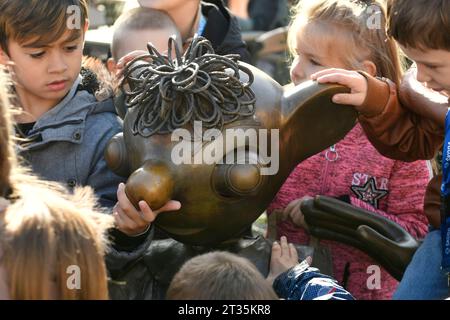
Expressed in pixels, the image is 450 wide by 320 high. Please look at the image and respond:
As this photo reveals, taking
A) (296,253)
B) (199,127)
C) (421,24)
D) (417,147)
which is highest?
(421,24)

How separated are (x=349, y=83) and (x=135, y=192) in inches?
20.1

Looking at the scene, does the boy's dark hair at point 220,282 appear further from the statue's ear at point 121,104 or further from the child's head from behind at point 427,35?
the child's head from behind at point 427,35

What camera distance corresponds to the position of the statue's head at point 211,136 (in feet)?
6.23

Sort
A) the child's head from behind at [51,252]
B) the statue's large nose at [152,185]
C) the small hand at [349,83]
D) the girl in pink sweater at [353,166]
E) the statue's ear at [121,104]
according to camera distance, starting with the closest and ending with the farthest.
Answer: the child's head from behind at [51,252] → the statue's large nose at [152,185] → the small hand at [349,83] → the statue's ear at [121,104] → the girl in pink sweater at [353,166]

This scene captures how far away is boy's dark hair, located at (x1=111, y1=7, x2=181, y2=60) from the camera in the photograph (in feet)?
8.15

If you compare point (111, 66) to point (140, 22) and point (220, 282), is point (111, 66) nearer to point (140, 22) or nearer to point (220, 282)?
point (140, 22)

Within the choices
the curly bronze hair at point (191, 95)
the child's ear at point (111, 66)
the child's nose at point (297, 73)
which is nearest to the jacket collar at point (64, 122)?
the child's ear at point (111, 66)

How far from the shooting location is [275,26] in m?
7.07

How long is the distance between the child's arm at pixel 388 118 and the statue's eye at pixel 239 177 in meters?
0.25

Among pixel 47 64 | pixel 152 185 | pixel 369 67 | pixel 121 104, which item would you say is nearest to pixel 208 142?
pixel 152 185

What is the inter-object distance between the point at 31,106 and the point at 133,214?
0.58 m

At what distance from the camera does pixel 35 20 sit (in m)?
2.29
